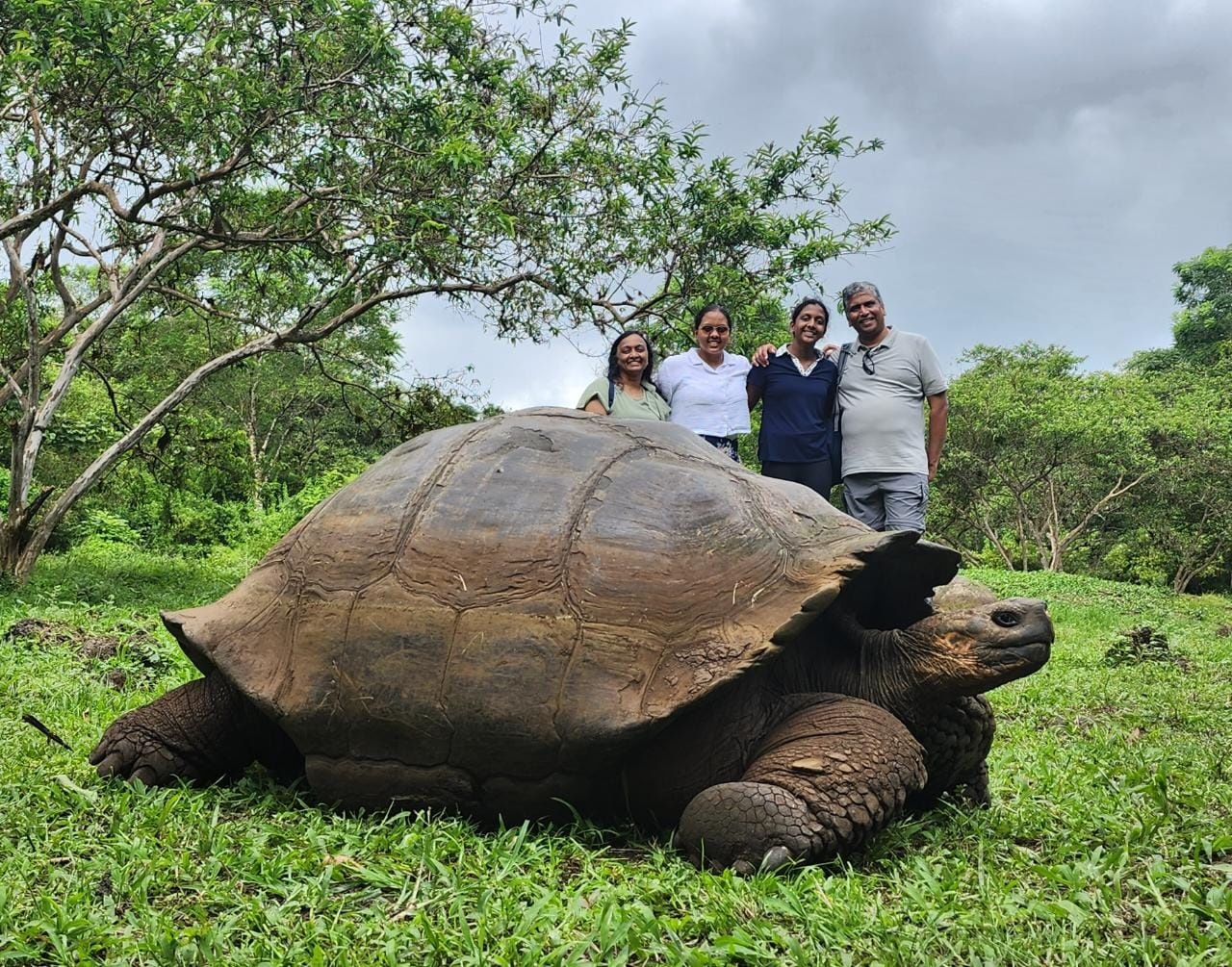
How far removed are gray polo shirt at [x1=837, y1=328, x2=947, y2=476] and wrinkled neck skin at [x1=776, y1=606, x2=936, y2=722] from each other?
1760 mm

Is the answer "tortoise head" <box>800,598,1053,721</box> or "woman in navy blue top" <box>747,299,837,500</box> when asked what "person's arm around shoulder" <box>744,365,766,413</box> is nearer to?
"woman in navy blue top" <box>747,299,837,500</box>

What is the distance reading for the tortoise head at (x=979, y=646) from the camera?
2797mm

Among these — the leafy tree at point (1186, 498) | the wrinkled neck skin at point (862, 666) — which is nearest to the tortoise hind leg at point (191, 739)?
the wrinkled neck skin at point (862, 666)

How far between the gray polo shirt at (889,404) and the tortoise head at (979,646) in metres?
1.86

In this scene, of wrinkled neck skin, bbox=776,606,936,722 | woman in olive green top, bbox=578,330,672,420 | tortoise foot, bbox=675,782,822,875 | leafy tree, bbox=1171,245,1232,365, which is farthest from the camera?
leafy tree, bbox=1171,245,1232,365

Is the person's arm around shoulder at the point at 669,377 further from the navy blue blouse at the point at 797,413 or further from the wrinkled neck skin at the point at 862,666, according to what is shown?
the wrinkled neck skin at the point at 862,666

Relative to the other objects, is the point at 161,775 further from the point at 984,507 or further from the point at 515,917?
the point at 984,507

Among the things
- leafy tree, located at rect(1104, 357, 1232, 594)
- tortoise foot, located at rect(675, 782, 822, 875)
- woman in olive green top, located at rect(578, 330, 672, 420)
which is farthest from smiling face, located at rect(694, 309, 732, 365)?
leafy tree, located at rect(1104, 357, 1232, 594)

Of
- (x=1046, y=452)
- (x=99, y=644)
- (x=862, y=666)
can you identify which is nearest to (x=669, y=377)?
(x=862, y=666)

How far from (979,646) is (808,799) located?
2.31ft

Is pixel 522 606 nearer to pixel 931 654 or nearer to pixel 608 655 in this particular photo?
pixel 608 655

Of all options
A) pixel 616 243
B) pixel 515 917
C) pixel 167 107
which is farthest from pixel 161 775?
pixel 616 243

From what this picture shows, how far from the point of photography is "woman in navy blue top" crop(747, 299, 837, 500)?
495 centimetres

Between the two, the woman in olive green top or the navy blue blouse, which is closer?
the woman in olive green top
